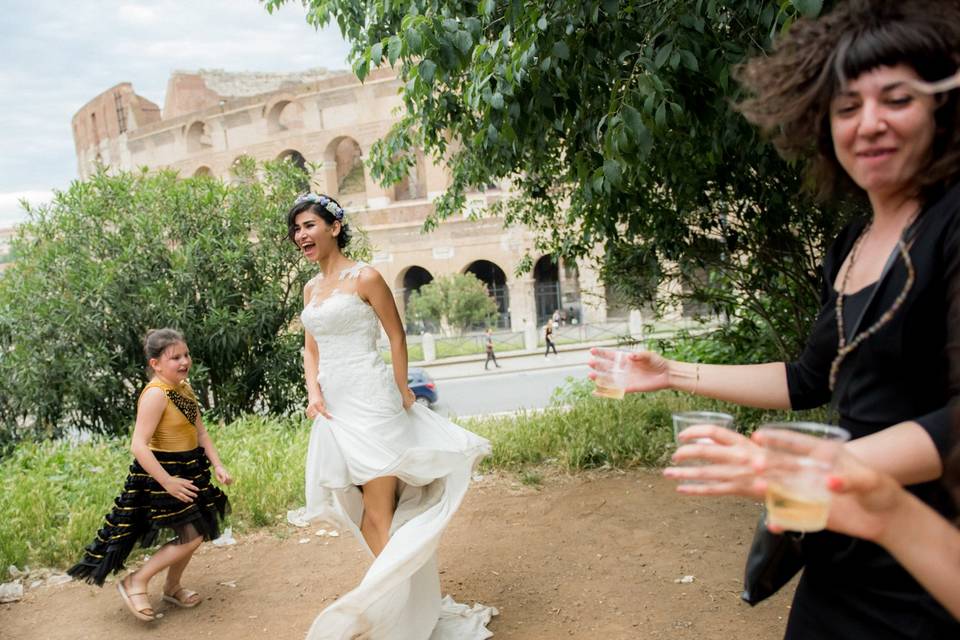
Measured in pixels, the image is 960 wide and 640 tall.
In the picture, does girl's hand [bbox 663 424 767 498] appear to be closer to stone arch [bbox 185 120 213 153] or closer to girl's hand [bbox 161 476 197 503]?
girl's hand [bbox 161 476 197 503]

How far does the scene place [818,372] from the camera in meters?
1.57

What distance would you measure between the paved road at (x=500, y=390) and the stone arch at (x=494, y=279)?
11.8m

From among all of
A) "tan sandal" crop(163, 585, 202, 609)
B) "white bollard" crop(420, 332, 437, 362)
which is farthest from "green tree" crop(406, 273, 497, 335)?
"tan sandal" crop(163, 585, 202, 609)

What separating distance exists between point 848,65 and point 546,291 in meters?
33.1

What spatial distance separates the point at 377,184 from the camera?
109 feet

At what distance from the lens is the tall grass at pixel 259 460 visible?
5508 millimetres

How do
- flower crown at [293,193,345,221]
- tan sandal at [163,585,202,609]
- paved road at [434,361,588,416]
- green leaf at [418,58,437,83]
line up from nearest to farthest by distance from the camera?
green leaf at [418,58,437,83], flower crown at [293,193,345,221], tan sandal at [163,585,202,609], paved road at [434,361,588,416]

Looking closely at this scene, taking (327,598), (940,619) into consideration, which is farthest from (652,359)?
(327,598)

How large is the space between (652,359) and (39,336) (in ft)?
33.0

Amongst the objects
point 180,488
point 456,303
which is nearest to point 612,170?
point 180,488

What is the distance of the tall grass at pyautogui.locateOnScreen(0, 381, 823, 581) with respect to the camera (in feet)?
18.1

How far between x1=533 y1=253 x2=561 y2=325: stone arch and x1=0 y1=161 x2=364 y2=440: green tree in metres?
23.5

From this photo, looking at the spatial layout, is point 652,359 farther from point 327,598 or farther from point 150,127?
point 150,127

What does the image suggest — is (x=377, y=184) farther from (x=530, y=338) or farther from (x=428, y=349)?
(x=530, y=338)
